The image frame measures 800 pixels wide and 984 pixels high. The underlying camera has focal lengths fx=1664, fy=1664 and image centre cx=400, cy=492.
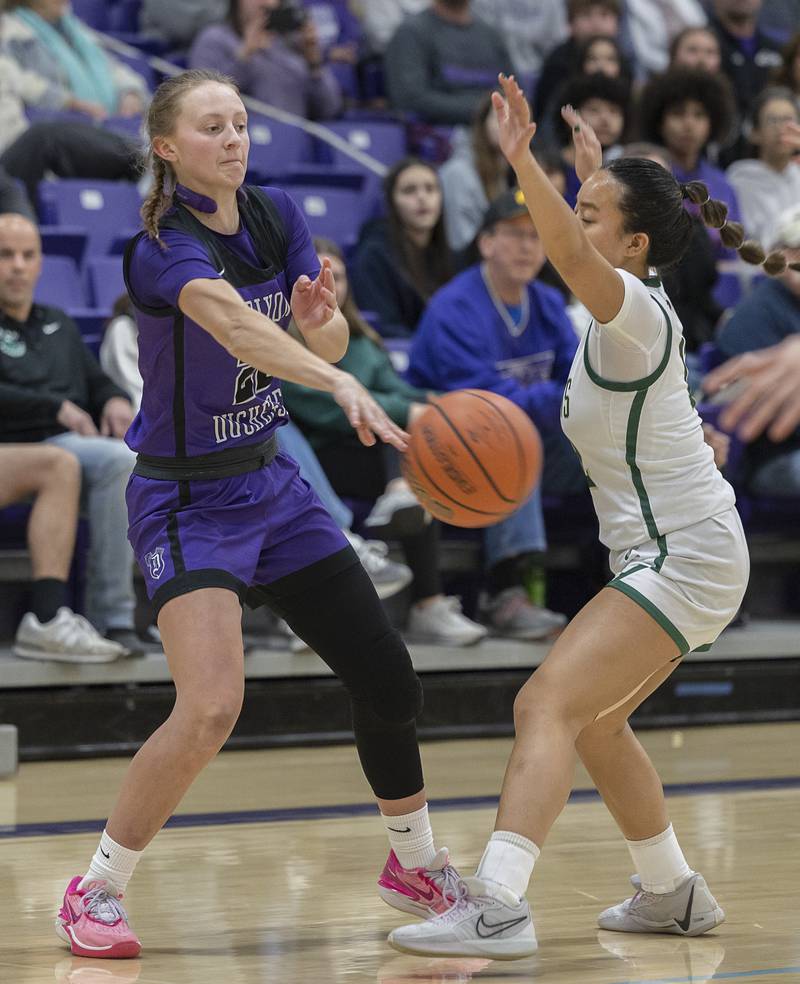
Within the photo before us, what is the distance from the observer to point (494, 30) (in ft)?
30.2

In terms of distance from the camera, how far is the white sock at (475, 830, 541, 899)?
309 centimetres

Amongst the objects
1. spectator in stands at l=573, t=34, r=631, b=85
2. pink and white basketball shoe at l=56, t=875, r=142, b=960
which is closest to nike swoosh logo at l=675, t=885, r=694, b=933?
A: pink and white basketball shoe at l=56, t=875, r=142, b=960

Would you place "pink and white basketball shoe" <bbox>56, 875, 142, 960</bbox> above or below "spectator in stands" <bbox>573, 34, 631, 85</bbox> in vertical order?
below

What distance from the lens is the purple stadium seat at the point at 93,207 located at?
7430mm

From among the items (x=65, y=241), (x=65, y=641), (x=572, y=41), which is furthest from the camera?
(x=572, y=41)

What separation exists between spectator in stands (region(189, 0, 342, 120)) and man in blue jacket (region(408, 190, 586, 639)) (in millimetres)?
2599

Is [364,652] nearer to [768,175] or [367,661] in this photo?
[367,661]

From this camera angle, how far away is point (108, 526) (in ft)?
18.8

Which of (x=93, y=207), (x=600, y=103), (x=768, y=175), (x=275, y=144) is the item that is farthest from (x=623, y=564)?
(x=275, y=144)

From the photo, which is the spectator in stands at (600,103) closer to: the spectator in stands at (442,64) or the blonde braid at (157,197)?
the spectator in stands at (442,64)

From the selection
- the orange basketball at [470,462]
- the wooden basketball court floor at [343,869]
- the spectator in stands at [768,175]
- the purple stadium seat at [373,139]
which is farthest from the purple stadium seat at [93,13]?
the orange basketball at [470,462]

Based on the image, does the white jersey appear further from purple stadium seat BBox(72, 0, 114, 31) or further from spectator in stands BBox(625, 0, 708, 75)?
spectator in stands BBox(625, 0, 708, 75)

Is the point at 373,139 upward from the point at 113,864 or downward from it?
downward

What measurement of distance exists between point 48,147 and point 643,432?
4931 mm
